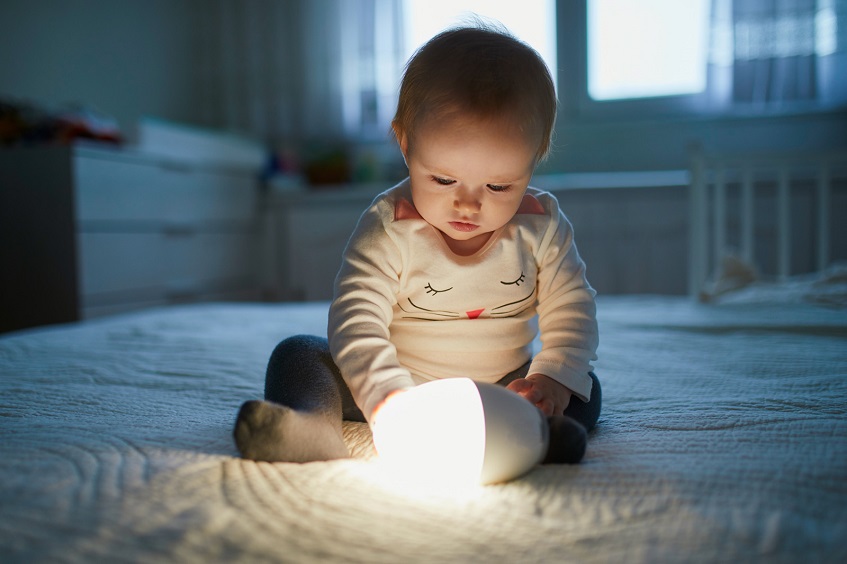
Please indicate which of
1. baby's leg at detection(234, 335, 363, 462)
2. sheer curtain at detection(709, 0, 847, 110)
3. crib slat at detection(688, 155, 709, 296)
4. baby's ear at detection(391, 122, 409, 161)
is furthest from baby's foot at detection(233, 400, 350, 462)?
sheer curtain at detection(709, 0, 847, 110)

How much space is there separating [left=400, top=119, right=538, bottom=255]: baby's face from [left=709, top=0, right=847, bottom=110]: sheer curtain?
2414mm

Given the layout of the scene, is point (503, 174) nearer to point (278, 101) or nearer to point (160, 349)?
point (160, 349)

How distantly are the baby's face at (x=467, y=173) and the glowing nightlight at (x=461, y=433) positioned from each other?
0.23m

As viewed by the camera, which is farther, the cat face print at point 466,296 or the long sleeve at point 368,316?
the cat face print at point 466,296

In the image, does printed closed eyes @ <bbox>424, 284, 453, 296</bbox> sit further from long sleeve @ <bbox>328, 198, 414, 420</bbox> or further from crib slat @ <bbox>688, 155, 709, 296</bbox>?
crib slat @ <bbox>688, 155, 709, 296</bbox>

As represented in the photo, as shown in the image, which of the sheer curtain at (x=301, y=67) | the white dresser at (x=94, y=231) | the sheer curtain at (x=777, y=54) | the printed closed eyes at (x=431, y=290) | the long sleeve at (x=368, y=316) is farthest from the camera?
the sheer curtain at (x=301, y=67)

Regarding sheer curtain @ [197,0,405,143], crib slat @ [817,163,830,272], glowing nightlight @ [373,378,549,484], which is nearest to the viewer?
glowing nightlight @ [373,378,549,484]

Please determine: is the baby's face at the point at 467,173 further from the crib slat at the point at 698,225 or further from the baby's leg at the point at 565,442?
the crib slat at the point at 698,225

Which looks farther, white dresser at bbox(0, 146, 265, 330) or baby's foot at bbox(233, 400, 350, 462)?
white dresser at bbox(0, 146, 265, 330)

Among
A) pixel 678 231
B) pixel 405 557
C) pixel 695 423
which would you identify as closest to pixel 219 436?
pixel 405 557

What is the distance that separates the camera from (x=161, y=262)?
2582 millimetres

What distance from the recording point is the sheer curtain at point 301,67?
3.20 metres

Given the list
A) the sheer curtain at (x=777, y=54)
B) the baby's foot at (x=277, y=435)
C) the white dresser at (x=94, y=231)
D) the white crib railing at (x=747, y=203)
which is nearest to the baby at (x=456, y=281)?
the baby's foot at (x=277, y=435)

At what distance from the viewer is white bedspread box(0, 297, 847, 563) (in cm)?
45
